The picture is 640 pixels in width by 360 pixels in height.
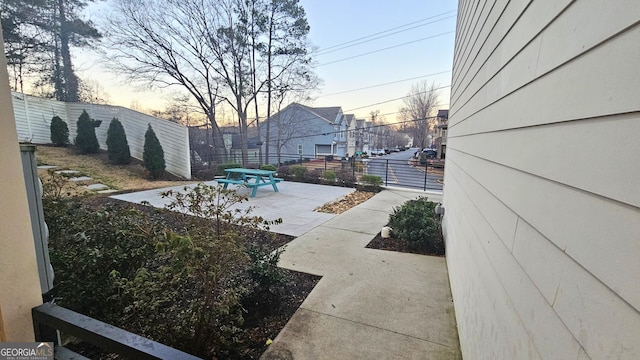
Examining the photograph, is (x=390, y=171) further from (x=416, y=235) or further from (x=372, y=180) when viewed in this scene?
(x=416, y=235)

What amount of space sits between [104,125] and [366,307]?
43.4 feet

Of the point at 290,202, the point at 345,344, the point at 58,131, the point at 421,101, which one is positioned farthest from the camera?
the point at 421,101

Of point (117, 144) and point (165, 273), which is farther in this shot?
point (117, 144)

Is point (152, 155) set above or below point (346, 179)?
above

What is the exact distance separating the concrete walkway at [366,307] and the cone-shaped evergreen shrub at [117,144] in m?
9.50

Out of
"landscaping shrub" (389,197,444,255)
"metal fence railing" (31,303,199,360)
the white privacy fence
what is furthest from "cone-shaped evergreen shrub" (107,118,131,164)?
"metal fence railing" (31,303,199,360)

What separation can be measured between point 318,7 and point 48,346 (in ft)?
49.2

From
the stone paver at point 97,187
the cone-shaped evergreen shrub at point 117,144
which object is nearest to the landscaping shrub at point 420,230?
the stone paver at point 97,187

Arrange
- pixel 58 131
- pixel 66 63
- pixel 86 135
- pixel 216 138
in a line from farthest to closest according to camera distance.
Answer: pixel 216 138 → pixel 66 63 → pixel 58 131 → pixel 86 135

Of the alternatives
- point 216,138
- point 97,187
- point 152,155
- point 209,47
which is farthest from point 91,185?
point 209,47

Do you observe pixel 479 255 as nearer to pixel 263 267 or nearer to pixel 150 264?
pixel 263 267

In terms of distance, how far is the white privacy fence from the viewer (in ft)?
33.8

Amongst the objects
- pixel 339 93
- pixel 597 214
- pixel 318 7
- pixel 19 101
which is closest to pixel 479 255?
pixel 597 214

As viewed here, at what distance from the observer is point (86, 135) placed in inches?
412
